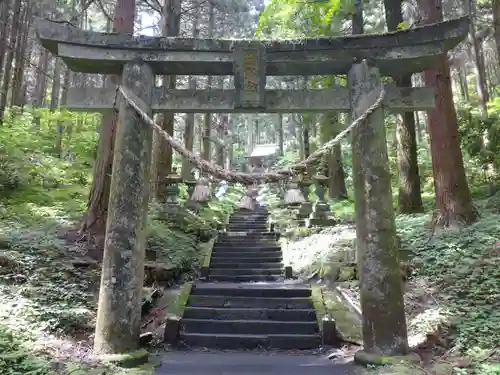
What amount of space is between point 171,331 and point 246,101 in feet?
11.9

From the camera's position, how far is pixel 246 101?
4992 mm

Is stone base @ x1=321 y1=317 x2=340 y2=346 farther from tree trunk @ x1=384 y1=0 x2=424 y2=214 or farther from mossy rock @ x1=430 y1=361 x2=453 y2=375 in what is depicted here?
tree trunk @ x1=384 y1=0 x2=424 y2=214

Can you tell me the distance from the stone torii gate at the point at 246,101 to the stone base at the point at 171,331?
1.25m

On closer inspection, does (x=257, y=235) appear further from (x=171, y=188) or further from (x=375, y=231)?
(x=375, y=231)

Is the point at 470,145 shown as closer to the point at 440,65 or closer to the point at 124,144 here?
the point at 440,65

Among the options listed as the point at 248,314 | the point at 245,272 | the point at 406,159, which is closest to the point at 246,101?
the point at 248,314

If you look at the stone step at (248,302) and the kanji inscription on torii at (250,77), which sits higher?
the kanji inscription on torii at (250,77)

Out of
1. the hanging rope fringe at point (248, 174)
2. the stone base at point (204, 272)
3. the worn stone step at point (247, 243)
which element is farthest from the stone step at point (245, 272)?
the hanging rope fringe at point (248, 174)

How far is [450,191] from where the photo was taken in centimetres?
824

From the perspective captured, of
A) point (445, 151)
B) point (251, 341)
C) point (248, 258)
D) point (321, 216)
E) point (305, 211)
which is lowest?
point (251, 341)

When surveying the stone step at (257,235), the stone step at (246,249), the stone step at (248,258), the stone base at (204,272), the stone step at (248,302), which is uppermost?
the stone step at (257,235)

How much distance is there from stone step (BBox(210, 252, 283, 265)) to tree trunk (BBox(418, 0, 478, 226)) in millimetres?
4369

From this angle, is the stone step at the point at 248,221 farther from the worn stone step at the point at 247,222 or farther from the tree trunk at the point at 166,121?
the tree trunk at the point at 166,121

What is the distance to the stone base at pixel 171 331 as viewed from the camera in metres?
5.95
